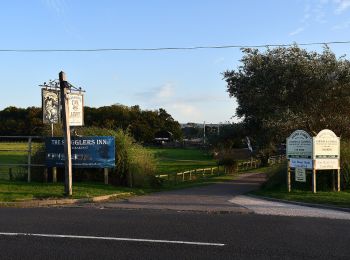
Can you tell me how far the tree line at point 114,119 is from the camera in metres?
112

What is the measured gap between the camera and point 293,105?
79.6 ft

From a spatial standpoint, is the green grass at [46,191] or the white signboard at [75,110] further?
the white signboard at [75,110]

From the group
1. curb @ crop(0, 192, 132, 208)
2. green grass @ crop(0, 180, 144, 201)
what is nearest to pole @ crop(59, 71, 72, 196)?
green grass @ crop(0, 180, 144, 201)

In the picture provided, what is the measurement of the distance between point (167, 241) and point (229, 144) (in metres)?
45.3

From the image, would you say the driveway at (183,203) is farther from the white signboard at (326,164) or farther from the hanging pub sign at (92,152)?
the white signboard at (326,164)

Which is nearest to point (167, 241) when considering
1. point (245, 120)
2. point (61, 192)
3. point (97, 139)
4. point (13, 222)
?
point (13, 222)

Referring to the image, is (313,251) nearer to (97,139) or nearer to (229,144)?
(97,139)

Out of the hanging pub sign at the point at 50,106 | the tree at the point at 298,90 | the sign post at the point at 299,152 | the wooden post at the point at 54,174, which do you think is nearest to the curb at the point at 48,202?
the wooden post at the point at 54,174

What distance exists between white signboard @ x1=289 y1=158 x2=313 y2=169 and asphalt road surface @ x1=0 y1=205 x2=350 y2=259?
6.63 meters

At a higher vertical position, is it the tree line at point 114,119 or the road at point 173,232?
the tree line at point 114,119

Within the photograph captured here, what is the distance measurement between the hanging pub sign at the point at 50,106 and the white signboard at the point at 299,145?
31.2ft

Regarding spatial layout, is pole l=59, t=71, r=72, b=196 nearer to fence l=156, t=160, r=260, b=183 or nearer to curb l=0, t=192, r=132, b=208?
curb l=0, t=192, r=132, b=208

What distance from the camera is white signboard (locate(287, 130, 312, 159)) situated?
1883 centimetres

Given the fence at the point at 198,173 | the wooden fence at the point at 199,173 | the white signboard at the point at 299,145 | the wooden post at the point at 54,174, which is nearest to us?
the white signboard at the point at 299,145
